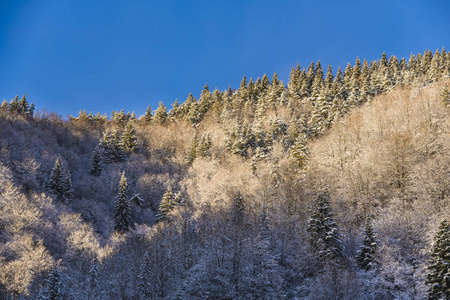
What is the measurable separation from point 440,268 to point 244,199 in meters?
28.8

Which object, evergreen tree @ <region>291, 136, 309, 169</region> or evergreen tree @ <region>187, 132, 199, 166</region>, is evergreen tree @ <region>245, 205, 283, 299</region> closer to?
evergreen tree @ <region>291, 136, 309, 169</region>

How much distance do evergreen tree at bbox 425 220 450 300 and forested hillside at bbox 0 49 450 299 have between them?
59 mm

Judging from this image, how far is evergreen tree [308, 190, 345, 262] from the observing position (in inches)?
867

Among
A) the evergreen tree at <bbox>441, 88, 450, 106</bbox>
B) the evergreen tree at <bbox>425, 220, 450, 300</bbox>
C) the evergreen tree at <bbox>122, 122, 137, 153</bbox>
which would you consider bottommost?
the evergreen tree at <bbox>425, 220, 450, 300</bbox>

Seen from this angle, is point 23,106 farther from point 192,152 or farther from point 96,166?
point 192,152

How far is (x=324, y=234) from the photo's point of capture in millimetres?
22672

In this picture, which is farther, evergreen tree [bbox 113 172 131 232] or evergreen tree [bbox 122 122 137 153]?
evergreen tree [bbox 122 122 137 153]

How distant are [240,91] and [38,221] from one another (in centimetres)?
6813

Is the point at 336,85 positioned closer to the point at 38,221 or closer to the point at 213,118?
the point at 213,118

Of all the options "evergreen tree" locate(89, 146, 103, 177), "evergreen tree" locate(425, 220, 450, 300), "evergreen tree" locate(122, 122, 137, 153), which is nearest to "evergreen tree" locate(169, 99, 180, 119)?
"evergreen tree" locate(122, 122, 137, 153)

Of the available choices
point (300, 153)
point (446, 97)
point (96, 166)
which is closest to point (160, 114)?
point (96, 166)

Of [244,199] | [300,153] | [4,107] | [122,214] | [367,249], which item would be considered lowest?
[367,249]

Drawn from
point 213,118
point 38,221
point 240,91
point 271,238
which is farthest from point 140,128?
point 271,238

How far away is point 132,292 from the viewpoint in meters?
22.4
